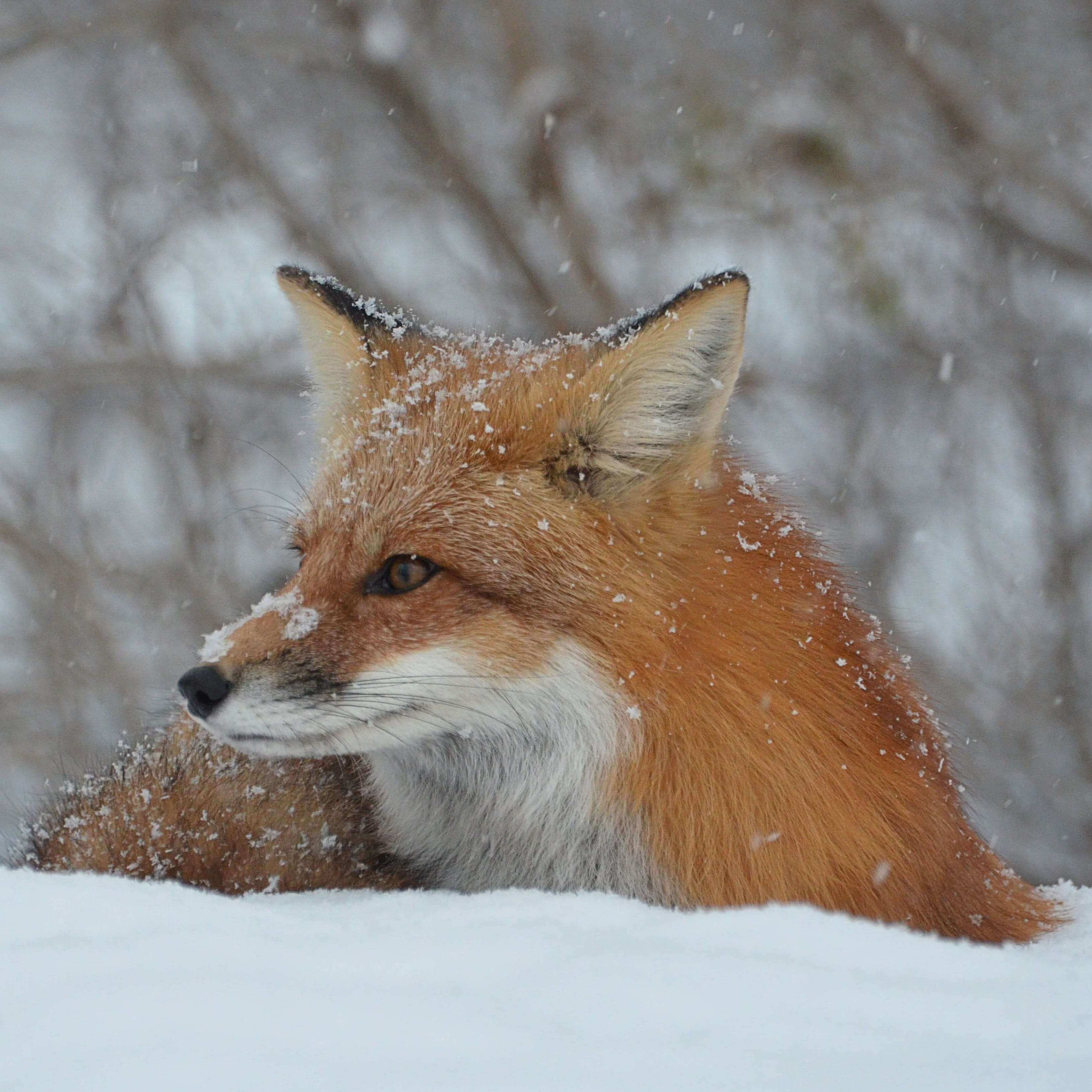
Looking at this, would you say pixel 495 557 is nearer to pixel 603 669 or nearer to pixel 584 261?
A: pixel 603 669

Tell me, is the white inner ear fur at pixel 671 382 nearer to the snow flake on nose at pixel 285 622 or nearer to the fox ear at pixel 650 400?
the fox ear at pixel 650 400

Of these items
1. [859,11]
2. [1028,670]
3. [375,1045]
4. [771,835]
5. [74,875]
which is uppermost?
[859,11]

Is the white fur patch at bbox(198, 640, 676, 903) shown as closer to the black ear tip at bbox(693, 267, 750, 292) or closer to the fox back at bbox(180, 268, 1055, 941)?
the fox back at bbox(180, 268, 1055, 941)

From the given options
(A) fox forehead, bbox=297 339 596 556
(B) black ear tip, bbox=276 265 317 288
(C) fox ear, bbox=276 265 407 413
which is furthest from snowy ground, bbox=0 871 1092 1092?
(B) black ear tip, bbox=276 265 317 288

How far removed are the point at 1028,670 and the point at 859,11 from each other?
12.6ft

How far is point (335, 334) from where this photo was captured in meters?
2.82

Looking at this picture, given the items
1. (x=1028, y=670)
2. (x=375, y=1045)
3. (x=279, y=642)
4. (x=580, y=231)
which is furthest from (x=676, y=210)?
(x=375, y=1045)

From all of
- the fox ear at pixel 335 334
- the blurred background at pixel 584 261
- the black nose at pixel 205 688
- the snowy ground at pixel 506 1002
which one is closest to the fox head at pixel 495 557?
the black nose at pixel 205 688

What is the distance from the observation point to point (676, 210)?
21.3ft

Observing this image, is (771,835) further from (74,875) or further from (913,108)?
(913,108)

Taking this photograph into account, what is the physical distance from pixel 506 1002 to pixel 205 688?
102 cm

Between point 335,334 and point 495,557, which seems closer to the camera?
point 495,557

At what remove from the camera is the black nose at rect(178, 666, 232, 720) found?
204cm

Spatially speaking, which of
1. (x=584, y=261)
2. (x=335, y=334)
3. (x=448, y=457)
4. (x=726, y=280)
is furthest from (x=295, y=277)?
(x=584, y=261)
